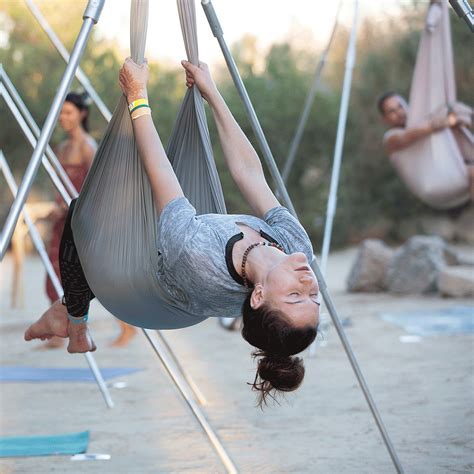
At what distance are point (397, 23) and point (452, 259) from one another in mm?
6069

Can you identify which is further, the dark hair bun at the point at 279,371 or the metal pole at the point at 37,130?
the metal pole at the point at 37,130

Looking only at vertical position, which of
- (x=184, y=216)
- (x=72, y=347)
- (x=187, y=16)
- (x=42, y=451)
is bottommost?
(x=42, y=451)

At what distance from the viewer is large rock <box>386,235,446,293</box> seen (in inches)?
291

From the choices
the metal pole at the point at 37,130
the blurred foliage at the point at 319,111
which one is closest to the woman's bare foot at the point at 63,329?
the metal pole at the point at 37,130

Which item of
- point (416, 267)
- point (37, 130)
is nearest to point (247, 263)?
point (37, 130)

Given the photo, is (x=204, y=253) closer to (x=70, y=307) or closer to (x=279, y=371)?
(x=279, y=371)

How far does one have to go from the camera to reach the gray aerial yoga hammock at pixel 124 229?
2.12m

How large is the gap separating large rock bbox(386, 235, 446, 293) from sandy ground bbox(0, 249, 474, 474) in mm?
1804

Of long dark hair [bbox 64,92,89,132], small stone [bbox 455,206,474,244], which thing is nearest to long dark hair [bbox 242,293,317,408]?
long dark hair [bbox 64,92,89,132]

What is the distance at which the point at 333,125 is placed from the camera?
12.0m

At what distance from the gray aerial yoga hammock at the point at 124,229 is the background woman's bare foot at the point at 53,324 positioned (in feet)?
1.15

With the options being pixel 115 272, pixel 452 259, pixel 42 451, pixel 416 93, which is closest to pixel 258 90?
pixel 452 259

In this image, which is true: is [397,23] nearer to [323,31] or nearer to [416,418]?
[323,31]

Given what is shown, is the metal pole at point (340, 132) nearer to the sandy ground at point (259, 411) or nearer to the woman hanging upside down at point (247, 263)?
the sandy ground at point (259, 411)
